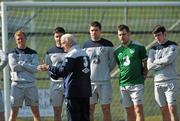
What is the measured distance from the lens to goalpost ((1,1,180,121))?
12789 millimetres

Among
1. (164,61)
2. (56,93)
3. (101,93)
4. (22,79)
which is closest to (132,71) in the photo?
(164,61)

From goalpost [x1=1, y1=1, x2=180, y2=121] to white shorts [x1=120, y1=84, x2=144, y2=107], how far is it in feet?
6.81

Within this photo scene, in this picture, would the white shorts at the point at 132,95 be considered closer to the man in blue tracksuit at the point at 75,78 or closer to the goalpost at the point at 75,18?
the man in blue tracksuit at the point at 75,78

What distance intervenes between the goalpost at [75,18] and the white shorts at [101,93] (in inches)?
70.8

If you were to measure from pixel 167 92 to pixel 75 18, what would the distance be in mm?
3350

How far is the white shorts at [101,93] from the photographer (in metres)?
12.1

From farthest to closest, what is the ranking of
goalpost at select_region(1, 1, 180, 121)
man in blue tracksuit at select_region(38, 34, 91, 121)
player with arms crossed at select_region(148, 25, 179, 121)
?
1. goalpost at select_region(1, 1, 180, 121)
2. player with arms crossed at select_region(148, 25, 179, 121)
3. man in blue tracksuit at select_region(38, 34, 91, 121)

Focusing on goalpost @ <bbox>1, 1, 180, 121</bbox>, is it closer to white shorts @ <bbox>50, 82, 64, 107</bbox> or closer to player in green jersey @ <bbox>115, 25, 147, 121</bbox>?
white shorts @ <bbox>50, 82, 64, 107</bbox>

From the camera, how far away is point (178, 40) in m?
14.5

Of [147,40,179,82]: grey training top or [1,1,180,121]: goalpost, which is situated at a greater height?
[1,1,180,121]: goalpost

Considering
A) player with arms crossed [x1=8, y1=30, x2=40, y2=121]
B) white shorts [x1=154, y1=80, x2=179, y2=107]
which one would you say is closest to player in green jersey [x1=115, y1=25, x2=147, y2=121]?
white shorts [x1=154, y1=80, x2=179, y2=107]

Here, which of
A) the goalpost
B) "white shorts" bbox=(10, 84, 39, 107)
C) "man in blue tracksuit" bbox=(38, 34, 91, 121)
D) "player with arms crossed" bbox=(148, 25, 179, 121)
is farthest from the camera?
the goalpost

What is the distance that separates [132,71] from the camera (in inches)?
467

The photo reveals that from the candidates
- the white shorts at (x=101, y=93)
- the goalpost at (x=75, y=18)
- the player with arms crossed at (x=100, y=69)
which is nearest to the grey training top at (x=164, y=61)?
the player with arms crossed at (x=100, y=69)
